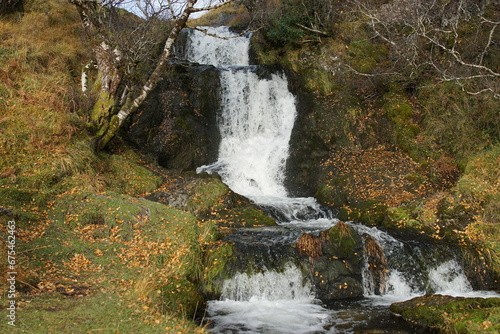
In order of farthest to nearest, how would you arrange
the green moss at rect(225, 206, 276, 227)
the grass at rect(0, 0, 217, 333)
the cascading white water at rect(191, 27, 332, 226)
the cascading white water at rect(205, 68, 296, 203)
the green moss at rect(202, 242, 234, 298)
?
1. the cascading white water at rect(205, 68, 296, 203)
2. the cascading white water at rect(191, 27, 332, 226)
3. the green moss at rect(225, 206, 276, 227)
4. the green moss at rect(202, 242, 234, 298)
5. the grass at rect(0, 0, 217, 333)

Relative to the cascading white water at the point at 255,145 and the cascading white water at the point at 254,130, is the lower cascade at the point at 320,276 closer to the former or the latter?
the cascading white water at the point at 255,145

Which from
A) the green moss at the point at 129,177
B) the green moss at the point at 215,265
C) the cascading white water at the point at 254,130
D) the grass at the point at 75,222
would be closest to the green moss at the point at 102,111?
the grass at the point at 75,222

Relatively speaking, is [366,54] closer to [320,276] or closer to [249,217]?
[249,217]

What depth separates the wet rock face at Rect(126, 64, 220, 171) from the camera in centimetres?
1428

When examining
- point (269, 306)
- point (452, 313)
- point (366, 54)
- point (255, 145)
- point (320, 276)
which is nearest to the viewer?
point (452, 313)

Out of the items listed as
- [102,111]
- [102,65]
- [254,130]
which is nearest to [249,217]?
[102,111]

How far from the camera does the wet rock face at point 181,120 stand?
14.3 m

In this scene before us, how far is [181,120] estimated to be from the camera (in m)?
15.1

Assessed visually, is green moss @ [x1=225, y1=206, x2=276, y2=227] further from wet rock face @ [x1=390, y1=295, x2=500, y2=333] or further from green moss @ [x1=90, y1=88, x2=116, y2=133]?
green moss @ [x1=90, y1=88, x2=116, y2=133]

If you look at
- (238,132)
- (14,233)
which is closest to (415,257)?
(14,233)

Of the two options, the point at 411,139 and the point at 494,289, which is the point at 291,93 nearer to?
the point at 411,139

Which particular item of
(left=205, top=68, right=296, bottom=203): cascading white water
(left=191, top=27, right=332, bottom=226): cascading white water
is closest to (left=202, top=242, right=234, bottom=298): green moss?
(left=191, top=27, right=332, bottom=226): cascading white water

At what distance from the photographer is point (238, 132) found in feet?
51.4

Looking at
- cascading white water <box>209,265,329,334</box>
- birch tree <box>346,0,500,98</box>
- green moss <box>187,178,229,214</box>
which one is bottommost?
cascading white water <box>209,265,329,334</box>
